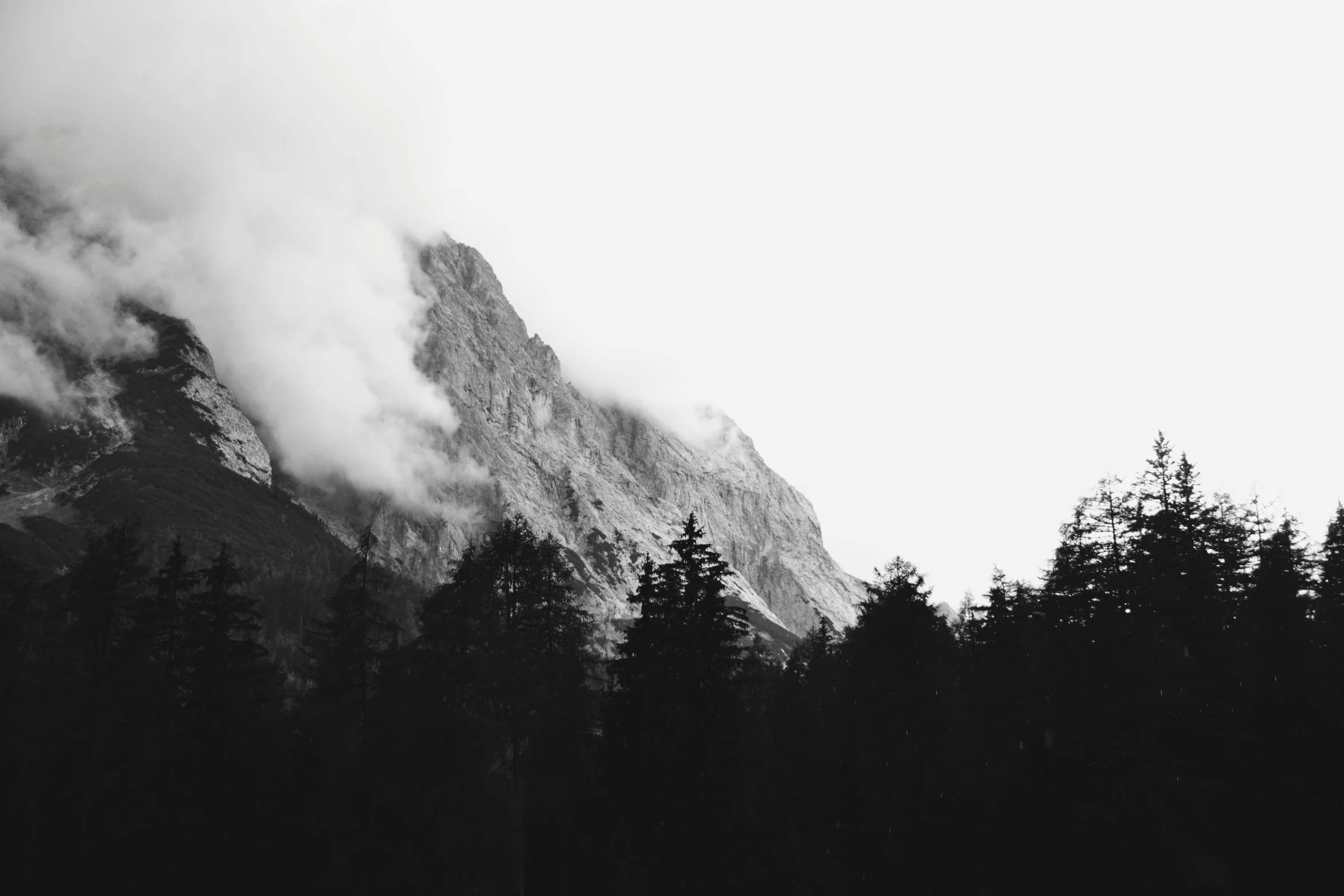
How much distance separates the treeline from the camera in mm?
27172

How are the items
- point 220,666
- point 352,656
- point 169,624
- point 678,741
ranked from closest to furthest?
1. point 678,741
2. point 220,666
3. point 352,656
4. point 169,624

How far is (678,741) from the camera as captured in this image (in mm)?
30219

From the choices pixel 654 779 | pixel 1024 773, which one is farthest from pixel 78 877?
pixel 1024 773

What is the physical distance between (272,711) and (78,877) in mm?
9864

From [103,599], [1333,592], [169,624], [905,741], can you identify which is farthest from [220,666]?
[1333,592]

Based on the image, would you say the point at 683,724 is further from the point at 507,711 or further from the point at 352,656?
the point at 352,656

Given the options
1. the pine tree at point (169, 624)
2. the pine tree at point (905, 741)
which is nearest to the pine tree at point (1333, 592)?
the pine tree at point (905, 741)

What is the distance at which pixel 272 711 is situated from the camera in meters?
41.6

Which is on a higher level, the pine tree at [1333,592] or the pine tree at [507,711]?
the pine tree at [1333,592]

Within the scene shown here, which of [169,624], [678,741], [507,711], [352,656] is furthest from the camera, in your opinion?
[169,624]

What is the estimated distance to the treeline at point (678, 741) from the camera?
2717cm

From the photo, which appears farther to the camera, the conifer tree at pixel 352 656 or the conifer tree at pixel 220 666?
the conifer tree at pixel 352 656

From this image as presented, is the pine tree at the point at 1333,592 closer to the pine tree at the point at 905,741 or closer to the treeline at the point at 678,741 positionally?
the treeline at the point at 678,741

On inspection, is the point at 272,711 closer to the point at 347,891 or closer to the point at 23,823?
the point at 23,823
